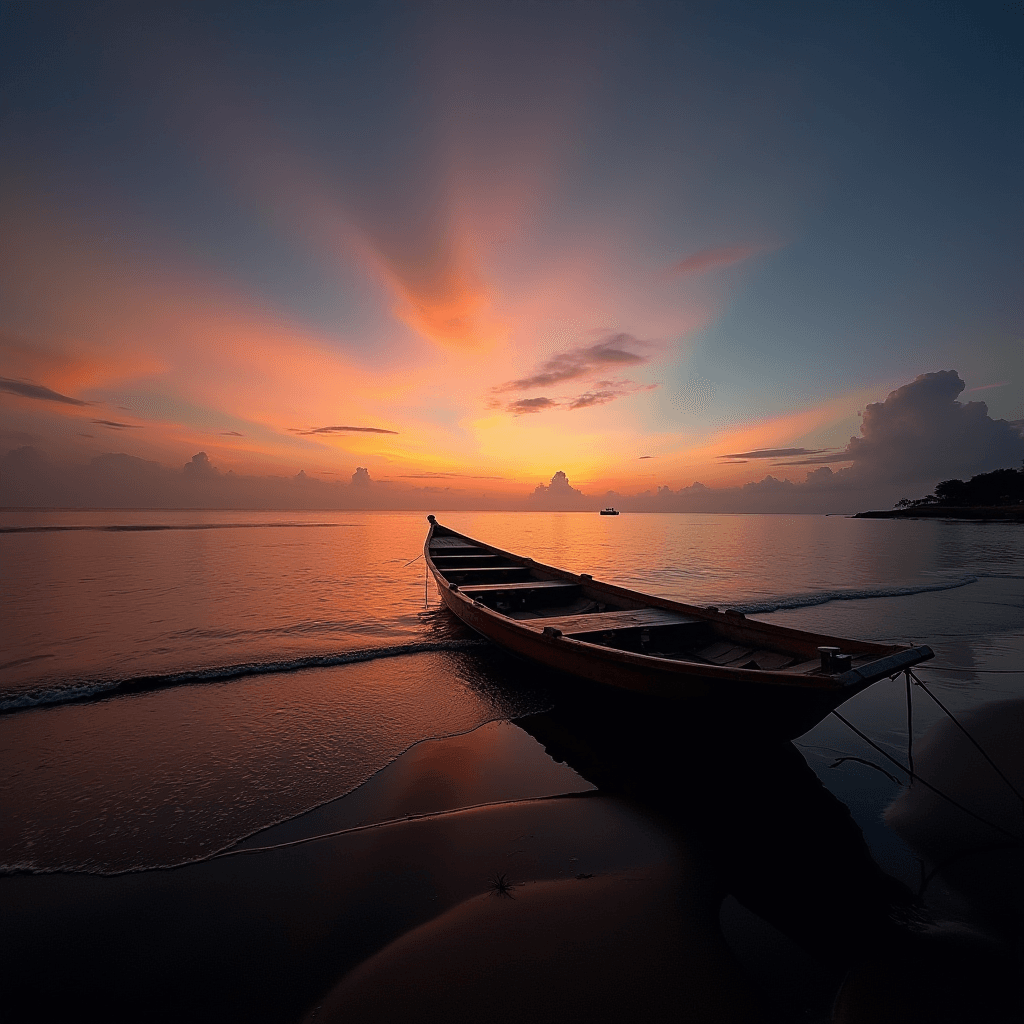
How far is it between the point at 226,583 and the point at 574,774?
21507 mm

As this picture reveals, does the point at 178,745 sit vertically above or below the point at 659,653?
below

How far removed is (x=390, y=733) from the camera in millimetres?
7441

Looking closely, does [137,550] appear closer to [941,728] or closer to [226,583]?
[226,583]

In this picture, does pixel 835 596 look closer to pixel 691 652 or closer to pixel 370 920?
pixel 691 652

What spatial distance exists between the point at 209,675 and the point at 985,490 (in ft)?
562

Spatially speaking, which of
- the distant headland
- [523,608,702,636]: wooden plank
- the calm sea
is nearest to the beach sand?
the calm sea

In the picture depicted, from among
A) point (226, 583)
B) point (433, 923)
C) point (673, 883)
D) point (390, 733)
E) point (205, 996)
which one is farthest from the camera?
point (226, 583)

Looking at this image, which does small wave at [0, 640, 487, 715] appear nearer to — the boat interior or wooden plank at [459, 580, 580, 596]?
wooden plank at [459, 580, 580, 596]

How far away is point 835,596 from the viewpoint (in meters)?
19.6

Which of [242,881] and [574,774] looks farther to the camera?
[574,774]

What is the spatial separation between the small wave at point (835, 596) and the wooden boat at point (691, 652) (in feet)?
30.6

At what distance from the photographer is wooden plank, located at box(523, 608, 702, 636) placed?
8070mm

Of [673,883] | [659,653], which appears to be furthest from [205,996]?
[659,653]

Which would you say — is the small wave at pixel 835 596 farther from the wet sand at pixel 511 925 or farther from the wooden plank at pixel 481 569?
the wet sand at pixel 511 925
